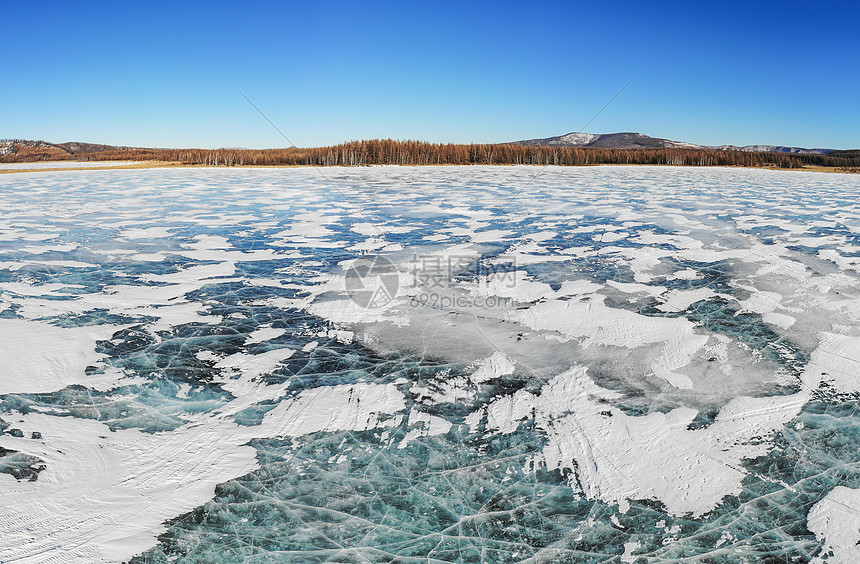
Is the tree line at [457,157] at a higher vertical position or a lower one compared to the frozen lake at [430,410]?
higher

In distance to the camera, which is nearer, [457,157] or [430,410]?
[430,410]

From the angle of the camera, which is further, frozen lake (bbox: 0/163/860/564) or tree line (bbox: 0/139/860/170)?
tree line (bbox: 0/139/860/170)

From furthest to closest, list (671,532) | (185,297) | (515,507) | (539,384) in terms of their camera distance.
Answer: (185,297), (539,384), (515,507), (671,532)

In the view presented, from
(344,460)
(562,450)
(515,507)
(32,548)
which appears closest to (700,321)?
(562,450)

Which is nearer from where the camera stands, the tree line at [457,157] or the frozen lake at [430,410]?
the frozen lake at [430,410]

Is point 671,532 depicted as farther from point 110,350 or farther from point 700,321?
point 110,350
